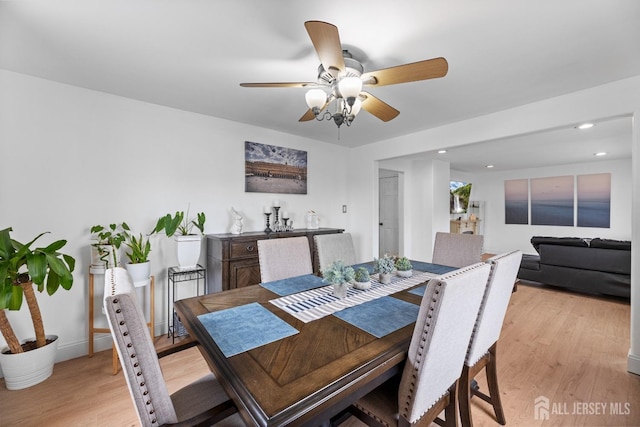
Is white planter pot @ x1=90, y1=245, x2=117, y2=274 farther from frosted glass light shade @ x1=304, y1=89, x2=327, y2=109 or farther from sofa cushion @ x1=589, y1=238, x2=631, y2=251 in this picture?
sofa cushion @ x1=589, y1=238, x2=631, y2=251

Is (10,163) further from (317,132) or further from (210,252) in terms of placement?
(317,132)

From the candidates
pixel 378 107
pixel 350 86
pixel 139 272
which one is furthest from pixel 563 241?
pixel 139 272

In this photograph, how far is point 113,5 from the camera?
4.58ft

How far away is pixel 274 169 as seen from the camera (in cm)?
358

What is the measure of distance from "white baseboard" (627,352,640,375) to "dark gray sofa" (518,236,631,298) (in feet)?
6.26

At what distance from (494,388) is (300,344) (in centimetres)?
135

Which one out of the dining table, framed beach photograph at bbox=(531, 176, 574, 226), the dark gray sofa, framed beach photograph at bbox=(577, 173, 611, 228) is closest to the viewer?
the dining table

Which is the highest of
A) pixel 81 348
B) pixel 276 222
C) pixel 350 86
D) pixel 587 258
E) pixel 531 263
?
pixel 350 86

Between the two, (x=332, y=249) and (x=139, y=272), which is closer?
(x=139, y=272)

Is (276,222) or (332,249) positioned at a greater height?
(276,222)

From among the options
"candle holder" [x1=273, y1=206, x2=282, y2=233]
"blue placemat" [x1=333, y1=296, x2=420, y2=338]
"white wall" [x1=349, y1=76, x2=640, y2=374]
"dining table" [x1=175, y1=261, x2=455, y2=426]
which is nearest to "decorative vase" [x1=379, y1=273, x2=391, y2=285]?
"dining table" [x1=175, y1=261, x2=455, y2=426]

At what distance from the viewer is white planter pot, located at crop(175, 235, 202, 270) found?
8.70ft

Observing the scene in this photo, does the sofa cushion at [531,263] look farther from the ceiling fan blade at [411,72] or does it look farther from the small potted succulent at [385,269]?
the ceiling fan blade at [411,72]

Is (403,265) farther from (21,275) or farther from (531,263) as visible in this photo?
(531,263)
